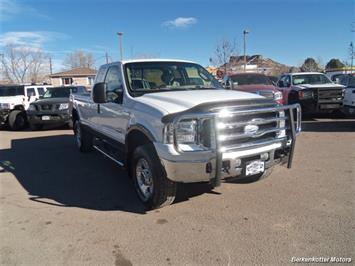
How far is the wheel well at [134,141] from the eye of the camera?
4.47 meters

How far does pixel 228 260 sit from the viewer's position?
10.3 ft

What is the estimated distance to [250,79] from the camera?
12375 millimetres

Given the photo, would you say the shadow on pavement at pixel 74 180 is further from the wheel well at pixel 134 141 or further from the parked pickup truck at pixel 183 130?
the wheel well at pixel 134 141

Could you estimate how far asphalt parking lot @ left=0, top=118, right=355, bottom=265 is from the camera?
10.8 ft

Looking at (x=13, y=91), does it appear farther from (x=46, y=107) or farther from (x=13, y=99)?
(x=46, y=107)

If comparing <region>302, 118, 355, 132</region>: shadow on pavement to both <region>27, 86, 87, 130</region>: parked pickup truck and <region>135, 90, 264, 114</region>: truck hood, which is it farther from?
<region>27, 86, 87, 130</region>: parked pickup truck

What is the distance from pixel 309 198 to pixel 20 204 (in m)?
4.09

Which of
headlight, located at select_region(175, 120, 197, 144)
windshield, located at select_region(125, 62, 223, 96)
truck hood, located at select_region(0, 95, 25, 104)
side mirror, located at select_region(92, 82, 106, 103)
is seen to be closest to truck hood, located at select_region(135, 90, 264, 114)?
headlight, located at select_region(175, 120, 197, 144)

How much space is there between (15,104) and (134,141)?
1102cm

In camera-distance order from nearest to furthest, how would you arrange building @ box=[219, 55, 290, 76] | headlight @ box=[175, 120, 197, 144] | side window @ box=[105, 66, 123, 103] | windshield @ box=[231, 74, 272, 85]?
headlight @ box=[175, 120, 197, 144] < side window @ box=[105, 66, 123, 103] < windshield @ box=[231, 74, 272, 85] < building @ box=[219, 55, 290, 76]

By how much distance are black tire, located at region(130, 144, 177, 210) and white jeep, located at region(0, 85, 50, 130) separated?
11043 millimetres

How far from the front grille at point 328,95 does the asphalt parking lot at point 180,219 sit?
18.9ft

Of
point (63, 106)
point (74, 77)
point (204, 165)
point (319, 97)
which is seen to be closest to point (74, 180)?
point (204, 165)

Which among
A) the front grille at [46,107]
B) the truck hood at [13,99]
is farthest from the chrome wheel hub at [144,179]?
the truck hood at [13,99]
